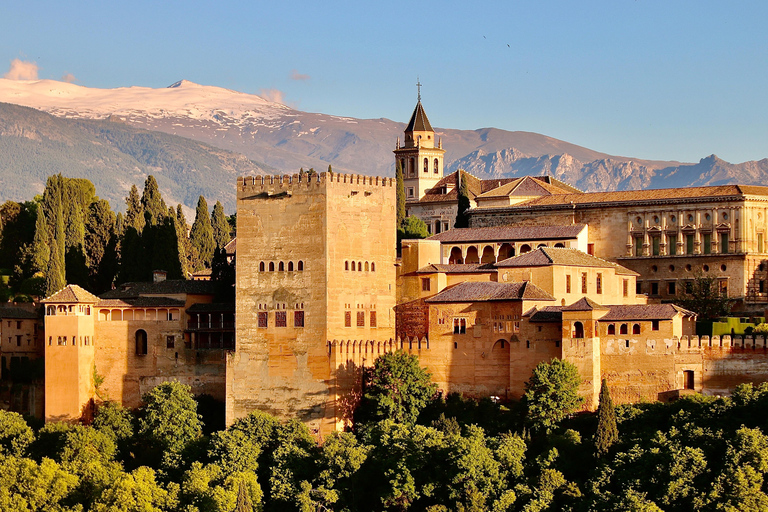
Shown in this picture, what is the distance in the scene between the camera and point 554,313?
58.4m

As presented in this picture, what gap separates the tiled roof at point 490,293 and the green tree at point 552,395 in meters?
4.38

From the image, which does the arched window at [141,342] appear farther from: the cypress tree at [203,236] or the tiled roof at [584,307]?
the cypress tree at [203,236]

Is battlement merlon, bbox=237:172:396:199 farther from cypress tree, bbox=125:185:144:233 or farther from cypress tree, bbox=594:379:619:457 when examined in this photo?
cypress tree, bbox=125:185:144:233

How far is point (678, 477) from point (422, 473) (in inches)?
395

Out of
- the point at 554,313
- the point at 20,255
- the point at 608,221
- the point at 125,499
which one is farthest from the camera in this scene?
the point at 20,255

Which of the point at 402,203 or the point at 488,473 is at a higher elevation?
the point at 402,203

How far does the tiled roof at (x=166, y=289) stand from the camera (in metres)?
66.5

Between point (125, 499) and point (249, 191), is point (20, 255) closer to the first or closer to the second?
point (249, 191)

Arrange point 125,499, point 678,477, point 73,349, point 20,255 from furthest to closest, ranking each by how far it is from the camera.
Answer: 1. point 20,255
2. point 73,349
3. point 125,499
4. point 678,477

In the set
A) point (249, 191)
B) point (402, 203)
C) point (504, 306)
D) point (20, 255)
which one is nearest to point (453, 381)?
point (504, 306)

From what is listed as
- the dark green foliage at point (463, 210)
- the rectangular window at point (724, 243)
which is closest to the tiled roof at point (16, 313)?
the dark green foliage at point (463, 210)

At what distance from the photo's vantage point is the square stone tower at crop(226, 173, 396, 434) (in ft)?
196

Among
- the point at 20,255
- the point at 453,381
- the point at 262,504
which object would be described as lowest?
the point at 262,504

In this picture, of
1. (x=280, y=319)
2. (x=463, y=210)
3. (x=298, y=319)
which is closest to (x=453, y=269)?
(x=298, y=319)
